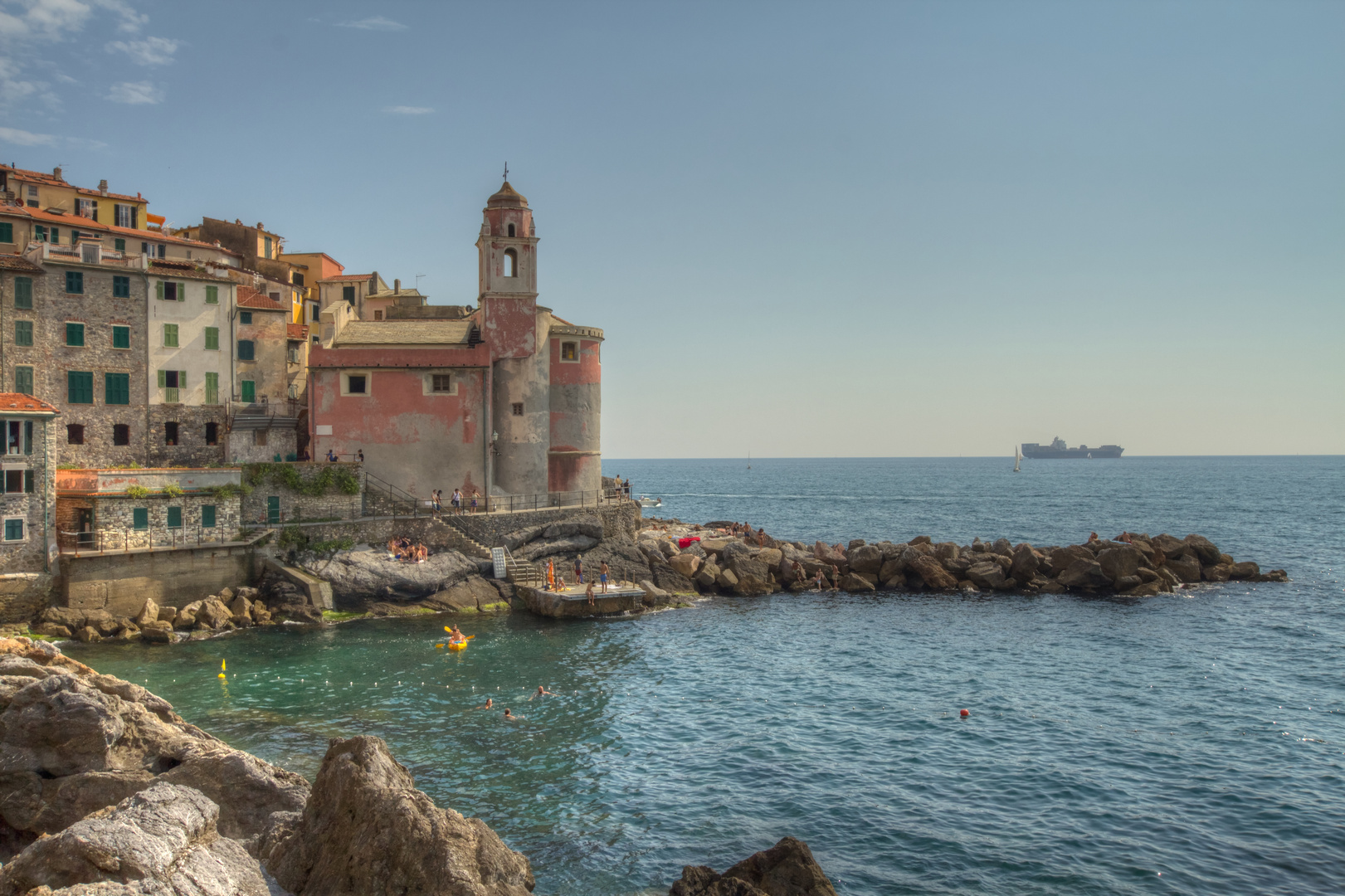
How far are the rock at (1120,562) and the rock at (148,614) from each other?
47.2 metres

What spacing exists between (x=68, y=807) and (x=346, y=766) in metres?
5.11

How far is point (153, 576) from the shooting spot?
37.5m

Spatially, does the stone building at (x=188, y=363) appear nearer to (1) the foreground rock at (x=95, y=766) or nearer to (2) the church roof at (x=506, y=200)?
(2) the church roof at (x=506, y=200)

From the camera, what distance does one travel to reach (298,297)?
57.5m

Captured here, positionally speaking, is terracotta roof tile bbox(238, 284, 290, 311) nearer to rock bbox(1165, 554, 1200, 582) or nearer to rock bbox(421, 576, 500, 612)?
rock bbox(421, 576, 500, 612)

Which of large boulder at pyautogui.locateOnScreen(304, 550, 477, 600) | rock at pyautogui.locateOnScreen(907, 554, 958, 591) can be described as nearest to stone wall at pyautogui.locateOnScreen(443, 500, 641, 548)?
large boulder at pyautogui.locateOnScreen(304, 550, 477, 600)

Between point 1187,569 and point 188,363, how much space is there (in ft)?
185

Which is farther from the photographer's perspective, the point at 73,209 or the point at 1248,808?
the point at 73,209

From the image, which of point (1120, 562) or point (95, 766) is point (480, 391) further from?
point (1120, 562)

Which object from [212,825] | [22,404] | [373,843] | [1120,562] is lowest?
[1120,562]

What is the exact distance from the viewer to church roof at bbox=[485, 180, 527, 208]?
4931 centimetres

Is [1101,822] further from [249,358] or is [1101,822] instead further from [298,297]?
[298,297]

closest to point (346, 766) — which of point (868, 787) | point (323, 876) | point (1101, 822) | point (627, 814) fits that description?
point (323, 876)

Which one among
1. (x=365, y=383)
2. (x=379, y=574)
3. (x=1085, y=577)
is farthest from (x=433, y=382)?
(x=1085, y=577)
